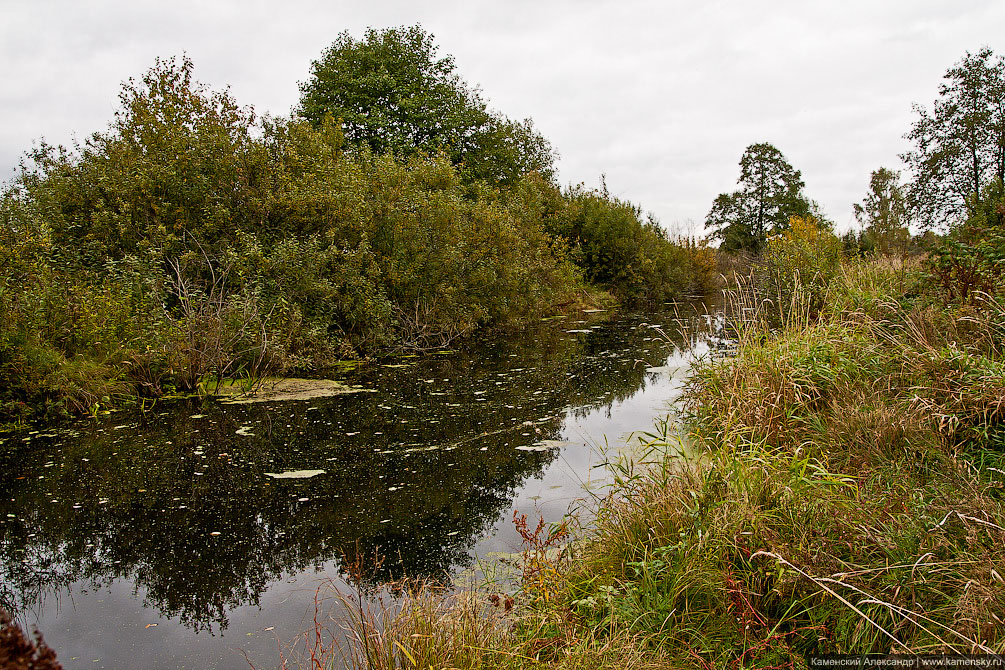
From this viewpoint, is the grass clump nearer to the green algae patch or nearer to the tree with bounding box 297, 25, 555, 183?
the green algae patch

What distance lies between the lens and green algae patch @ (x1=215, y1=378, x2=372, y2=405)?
9445mm

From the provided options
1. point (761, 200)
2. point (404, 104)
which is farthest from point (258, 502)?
point (761, 200)

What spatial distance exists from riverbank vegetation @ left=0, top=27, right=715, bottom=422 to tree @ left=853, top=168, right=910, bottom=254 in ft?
29.7

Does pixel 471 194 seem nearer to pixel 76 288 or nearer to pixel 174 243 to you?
pixel 174 243

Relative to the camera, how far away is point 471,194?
2411cm

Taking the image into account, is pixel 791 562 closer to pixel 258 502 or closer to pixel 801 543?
pixel 801 543

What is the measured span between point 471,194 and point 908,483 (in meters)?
21.4

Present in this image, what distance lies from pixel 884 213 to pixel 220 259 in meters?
15.7

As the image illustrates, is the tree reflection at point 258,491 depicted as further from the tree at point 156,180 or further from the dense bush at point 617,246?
the dense bush at point 617,246

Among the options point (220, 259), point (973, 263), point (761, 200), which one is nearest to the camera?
point (973, 263)

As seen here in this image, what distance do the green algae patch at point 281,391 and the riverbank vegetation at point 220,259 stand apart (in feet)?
1.11

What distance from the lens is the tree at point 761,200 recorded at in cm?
4488

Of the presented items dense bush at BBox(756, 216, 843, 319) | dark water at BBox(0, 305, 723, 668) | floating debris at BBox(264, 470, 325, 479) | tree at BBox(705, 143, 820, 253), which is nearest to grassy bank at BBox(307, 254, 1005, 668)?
dark water at BBox(0, 305, 723, 668)

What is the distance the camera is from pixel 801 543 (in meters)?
3.04
